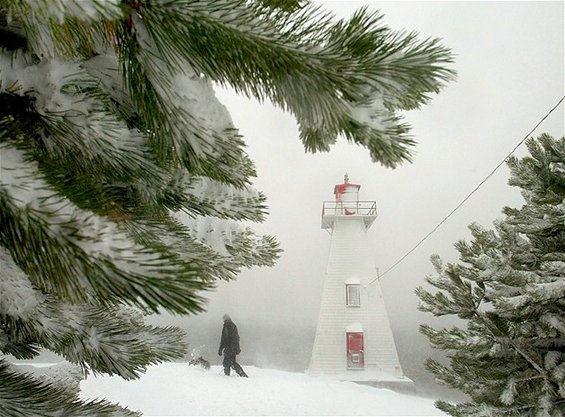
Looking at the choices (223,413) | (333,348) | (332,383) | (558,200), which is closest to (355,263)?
(333,348)

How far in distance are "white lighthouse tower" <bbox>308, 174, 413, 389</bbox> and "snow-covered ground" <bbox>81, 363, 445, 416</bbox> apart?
5.67m

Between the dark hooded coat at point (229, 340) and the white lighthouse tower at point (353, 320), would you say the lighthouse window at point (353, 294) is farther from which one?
the dark hooded coat at point (229, 340)

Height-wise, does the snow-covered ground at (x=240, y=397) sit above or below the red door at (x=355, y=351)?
below

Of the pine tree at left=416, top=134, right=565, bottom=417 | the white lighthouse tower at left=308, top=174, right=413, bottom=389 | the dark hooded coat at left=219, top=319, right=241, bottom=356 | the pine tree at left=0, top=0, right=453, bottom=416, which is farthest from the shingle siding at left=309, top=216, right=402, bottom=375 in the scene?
the pine tree at left=0, top=0, right=453, bottom=416

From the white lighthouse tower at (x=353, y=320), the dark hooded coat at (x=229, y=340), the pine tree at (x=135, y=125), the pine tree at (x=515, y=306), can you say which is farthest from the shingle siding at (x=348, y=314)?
the pine tree at (x=135, y=125)

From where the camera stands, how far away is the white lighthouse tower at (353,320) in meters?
17.4

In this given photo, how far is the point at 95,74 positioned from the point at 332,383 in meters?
12.1

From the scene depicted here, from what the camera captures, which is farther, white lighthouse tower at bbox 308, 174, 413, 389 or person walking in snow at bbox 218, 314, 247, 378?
white lighthouse tower at bbox 308, 174, 413, 389

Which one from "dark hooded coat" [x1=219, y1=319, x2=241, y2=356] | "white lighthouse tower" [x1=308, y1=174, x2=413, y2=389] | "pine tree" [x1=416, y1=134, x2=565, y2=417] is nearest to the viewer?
"pine tree" [x1=416, y1=134, x2=565, y2=417]

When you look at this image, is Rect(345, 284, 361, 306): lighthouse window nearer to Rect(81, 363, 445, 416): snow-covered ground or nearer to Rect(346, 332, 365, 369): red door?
Rect(346, 332, 365, 369): red door

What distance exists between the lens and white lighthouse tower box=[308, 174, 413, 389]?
57.2 feet

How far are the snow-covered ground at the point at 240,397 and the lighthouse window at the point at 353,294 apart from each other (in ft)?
21.3

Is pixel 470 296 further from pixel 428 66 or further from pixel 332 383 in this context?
pixel 332 383

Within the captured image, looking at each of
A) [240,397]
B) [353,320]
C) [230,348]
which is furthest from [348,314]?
[240,397]
